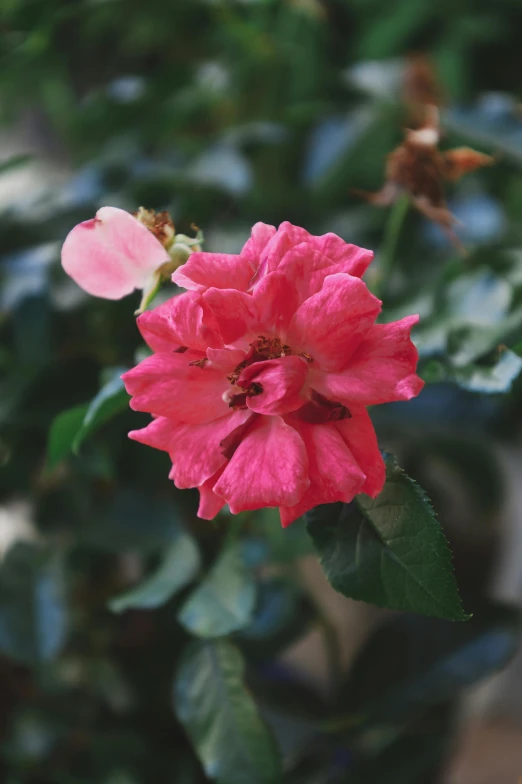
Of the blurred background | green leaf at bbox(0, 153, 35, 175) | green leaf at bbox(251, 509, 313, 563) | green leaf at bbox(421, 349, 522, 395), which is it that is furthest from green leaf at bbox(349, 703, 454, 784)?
green leaf at bbox(0, 153, 35, 175)

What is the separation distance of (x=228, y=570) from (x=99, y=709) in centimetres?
Result: 31

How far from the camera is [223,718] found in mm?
401

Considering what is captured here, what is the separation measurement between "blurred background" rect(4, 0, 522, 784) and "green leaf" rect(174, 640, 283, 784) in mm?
114

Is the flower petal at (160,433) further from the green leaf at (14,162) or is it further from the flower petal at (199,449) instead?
the green leaf at (14,162)

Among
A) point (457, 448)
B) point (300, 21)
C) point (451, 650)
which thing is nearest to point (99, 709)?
point (451, 650)

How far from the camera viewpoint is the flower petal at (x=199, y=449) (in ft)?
0.88

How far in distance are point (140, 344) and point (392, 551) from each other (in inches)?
13.4

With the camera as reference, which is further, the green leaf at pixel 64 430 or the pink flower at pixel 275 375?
the green leaf at pixel 64 430

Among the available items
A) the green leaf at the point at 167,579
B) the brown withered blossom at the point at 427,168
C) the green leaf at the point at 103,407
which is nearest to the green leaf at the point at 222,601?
the green leaf at the point at 167,579

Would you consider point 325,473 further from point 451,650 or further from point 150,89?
point 150,89

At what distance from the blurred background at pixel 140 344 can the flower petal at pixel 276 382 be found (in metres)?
0.12

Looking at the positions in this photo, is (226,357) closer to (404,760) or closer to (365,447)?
(365,447)

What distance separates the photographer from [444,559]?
262 mm

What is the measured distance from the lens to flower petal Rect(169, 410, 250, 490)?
0.27 m
